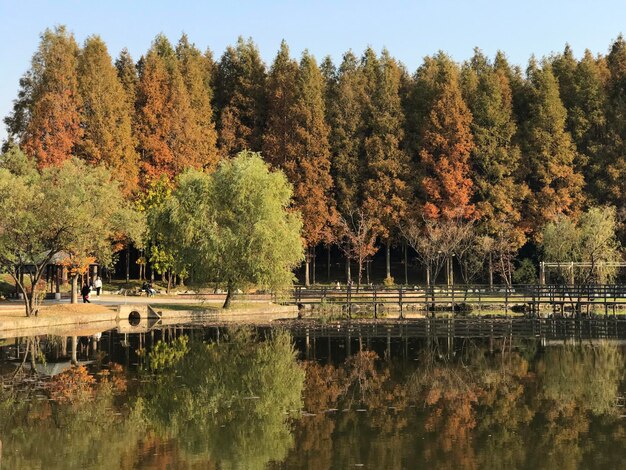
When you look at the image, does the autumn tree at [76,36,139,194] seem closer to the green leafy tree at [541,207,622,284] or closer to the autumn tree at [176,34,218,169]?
the autumn tree at [176,34,218,169]

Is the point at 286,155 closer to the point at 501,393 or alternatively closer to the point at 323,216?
the point at 323,216

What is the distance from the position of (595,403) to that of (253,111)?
56.1 m

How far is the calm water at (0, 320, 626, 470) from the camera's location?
591 inches

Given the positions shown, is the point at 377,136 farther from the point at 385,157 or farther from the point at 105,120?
the point at 105,120

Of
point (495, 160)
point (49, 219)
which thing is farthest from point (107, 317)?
point (495, 160)

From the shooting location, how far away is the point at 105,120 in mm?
62969

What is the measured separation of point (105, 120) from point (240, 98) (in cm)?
1400

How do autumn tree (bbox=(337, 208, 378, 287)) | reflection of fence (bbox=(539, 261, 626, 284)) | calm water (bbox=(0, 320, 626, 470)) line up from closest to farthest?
calm water (bbox=(0, 320, 626, 470)) < reflection of fence (bbox=(539, 261, 626, 284)) < autumn tree (bbox=(337, 208, 378, 287))

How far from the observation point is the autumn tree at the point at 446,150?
65.9 m

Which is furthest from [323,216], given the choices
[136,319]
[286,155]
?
[136,319]

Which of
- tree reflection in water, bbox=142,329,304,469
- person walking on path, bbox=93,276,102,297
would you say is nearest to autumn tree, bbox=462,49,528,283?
person walking on path, bbox=93,276,102,297

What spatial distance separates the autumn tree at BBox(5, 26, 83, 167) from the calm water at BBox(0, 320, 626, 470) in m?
29.5

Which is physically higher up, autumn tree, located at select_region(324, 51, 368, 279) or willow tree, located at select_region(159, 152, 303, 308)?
autumn tree, located at select_region(324, 51, 368, 279)

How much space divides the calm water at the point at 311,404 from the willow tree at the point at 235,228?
13.6 meters
